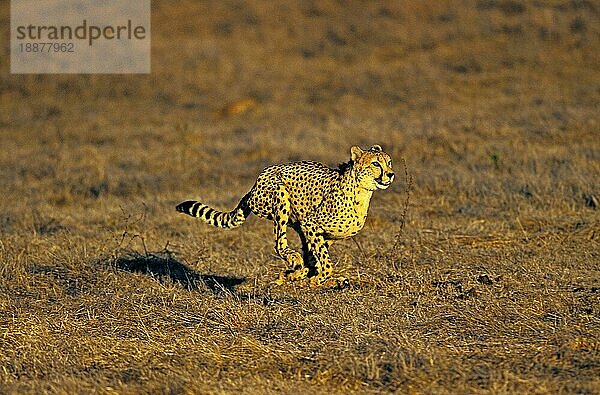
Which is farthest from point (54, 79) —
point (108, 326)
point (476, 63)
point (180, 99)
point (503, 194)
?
point (108, 326)

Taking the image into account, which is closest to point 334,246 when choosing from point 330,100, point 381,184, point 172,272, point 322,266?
point 322,266

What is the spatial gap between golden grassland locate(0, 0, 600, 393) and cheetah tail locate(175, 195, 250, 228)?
0.45 m

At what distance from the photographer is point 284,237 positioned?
740 centimetres

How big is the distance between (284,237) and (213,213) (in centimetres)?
57

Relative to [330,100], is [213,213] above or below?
below

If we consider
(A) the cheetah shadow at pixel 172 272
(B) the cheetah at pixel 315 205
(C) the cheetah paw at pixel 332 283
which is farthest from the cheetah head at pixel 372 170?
(A) the cheetah shadow at pixel 172 272

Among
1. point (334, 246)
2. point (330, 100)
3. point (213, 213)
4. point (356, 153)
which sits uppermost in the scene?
point (330, 100)

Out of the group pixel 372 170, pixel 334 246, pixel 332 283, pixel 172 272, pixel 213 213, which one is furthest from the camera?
pixel 334 246


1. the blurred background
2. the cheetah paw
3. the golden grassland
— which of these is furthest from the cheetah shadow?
the blurred background

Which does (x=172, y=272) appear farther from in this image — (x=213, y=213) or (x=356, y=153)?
(x=356, y=153)

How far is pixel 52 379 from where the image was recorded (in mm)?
5438

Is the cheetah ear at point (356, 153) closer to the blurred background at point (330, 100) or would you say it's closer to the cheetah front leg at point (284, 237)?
the cheetah front leg at point (284, 237)

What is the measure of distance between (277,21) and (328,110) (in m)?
7.66

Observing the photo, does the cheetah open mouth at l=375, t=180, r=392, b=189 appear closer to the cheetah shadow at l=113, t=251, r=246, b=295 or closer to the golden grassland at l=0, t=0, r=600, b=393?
the golden grassland at l=0, t=0, r=600, b=393
